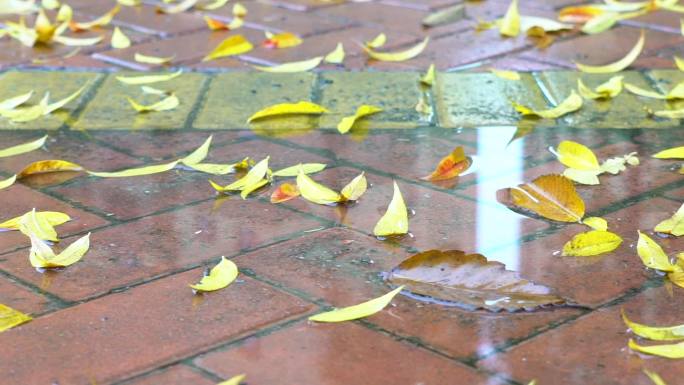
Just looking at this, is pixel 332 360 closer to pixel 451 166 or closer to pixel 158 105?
pixel 451 166

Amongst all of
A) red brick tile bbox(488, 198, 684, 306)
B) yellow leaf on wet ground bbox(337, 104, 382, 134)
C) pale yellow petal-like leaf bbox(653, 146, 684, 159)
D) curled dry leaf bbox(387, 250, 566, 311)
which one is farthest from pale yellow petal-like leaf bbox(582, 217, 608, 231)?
yellow leaf on wet ground bbox(337, 104, 382, 134)

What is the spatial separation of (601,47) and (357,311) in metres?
1.63

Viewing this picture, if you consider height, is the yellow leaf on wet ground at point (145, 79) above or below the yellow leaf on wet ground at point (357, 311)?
below

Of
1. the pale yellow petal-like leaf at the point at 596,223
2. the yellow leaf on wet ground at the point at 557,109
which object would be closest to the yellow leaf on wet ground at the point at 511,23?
the yellow leaf on wet ground at the point at 557,109

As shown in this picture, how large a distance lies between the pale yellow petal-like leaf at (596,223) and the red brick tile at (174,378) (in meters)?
0.77

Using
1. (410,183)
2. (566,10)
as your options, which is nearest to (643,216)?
(410,183)

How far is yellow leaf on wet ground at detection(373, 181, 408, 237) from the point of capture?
1.83 m

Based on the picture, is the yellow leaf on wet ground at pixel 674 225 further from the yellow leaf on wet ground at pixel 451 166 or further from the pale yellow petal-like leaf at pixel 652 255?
the yellow leaf on wet ground at pixel 451 166

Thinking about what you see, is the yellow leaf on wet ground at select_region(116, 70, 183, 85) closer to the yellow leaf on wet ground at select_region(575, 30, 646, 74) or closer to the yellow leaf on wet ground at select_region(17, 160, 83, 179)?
the yellow leaf on wet ground at select_region(17, 160, 83, 179)

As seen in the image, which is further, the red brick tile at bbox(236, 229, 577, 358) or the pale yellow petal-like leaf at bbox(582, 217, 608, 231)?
the pale yellow petal-like leaf at bbox(582, 217, 608, 231)

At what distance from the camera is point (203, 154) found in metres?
2.22

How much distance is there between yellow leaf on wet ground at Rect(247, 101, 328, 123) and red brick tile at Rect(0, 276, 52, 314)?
891 millimetres

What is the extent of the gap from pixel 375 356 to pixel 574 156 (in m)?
0.87

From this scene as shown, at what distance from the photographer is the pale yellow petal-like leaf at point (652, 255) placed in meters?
1.67
